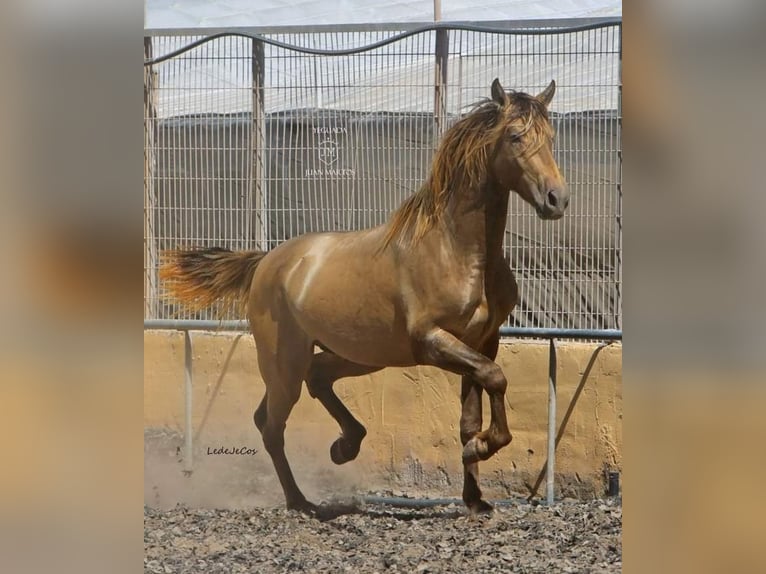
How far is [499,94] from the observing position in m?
5.29

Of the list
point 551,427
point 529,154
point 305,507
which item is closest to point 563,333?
point 551,427

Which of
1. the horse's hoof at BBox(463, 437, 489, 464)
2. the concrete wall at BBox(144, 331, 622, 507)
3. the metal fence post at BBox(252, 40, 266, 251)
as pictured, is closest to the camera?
the horse's hoof at BBox(463, 437, 489, 464)

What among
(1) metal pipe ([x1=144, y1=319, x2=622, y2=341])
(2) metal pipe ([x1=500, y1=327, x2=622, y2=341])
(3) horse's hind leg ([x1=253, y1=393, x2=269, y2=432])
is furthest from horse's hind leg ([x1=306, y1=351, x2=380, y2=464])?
(2) metal pipe ([x1=500, y1=327, x2=622, y2=341])

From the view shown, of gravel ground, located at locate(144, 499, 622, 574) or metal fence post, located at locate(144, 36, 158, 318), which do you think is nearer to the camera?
gravel ground, located at locate(144, 499, 622, 574)

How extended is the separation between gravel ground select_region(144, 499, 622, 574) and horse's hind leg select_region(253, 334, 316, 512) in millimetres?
124

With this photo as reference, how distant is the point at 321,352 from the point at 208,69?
153cm

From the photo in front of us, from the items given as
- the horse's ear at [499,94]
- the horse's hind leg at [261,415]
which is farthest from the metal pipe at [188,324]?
the horse's ear at [499,94]

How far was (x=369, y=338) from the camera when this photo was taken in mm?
5504

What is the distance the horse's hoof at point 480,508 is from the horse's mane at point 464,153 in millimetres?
1319

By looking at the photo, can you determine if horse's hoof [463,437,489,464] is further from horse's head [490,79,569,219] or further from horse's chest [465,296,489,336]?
horse's head [490,79,569,219]

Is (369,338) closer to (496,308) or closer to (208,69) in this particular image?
(496,308)

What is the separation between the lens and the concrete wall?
557cm

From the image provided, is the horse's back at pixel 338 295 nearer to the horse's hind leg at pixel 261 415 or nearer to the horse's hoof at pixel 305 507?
the horse's hind leg at pixel 261 415
